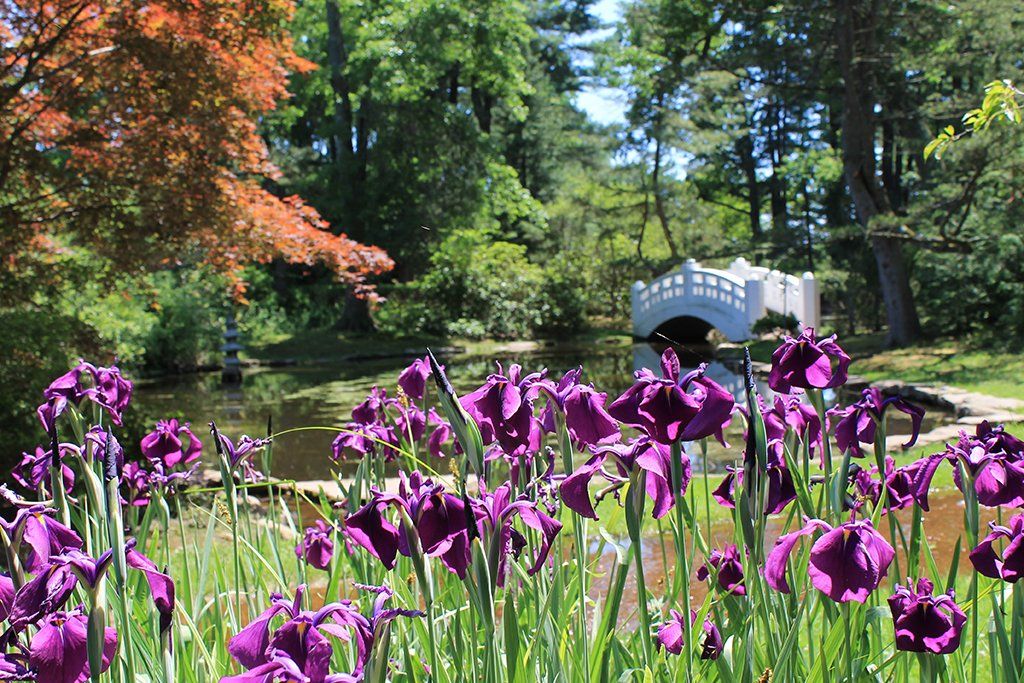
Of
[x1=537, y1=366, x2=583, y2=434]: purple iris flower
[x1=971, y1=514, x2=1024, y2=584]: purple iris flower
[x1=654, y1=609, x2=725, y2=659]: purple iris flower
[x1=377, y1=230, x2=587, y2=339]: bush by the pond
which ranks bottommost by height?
[x1=654, y1=609, x2=725, y2=659]: purple iris flower

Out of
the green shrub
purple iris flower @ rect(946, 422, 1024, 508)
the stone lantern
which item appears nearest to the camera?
purple iris flower @ rect(946, 422, 1024, 508)

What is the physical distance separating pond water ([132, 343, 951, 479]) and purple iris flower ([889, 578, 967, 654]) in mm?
4735

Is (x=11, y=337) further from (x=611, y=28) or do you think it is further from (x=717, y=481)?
(x=611, y=28)

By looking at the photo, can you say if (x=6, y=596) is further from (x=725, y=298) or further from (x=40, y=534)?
(x=725, y=298)

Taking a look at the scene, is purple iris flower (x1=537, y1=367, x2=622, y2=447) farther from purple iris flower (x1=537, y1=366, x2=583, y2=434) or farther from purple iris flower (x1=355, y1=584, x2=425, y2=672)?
purple iris flower (x1=355, y1=584, x2=425, y2=672)

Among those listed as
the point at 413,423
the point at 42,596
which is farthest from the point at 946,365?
the point at 42,596

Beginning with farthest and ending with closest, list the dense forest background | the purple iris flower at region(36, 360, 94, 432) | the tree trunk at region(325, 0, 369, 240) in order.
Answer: the tree trunk at region(325, 0, 369, 240), the dense forest background, the purple iris flower at region(36, 360, 94, 432)

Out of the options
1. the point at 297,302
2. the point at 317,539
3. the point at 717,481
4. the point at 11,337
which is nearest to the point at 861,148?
the point at 717,481

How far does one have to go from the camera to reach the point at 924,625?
1315 millimetres

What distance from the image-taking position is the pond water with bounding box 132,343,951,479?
25.5 ft

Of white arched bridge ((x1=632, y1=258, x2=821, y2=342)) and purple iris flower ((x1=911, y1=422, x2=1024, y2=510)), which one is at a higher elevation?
white arched bridge ((x1=632, y1=258, x2=821, y2=342))

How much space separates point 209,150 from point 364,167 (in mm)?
13755

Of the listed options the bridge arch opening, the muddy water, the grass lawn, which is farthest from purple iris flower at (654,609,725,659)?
the bridge arch opening

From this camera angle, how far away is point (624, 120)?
2456 centimetres
